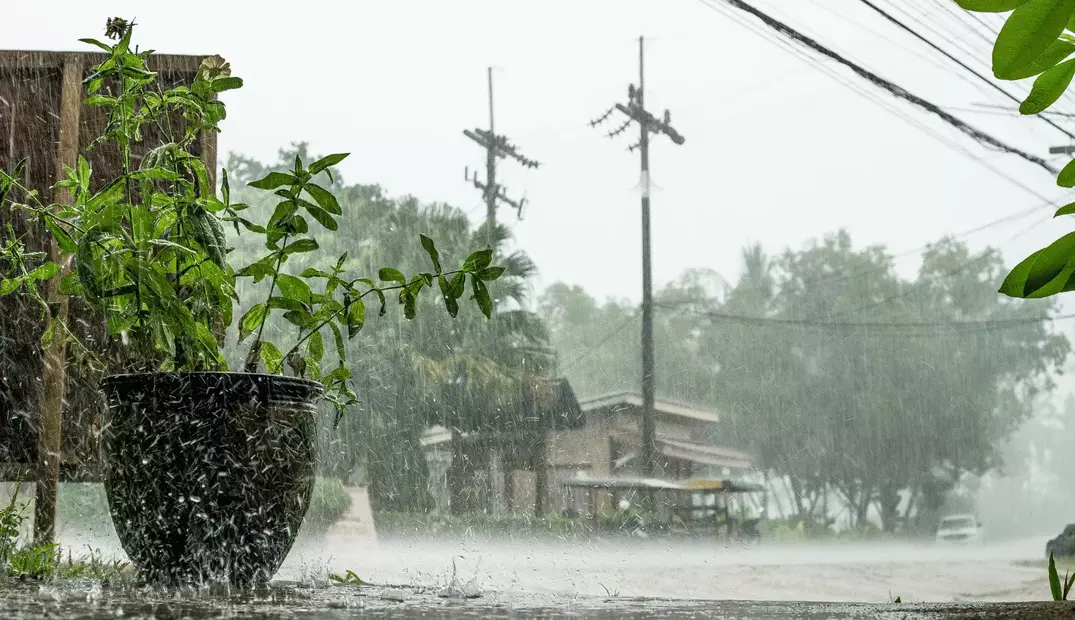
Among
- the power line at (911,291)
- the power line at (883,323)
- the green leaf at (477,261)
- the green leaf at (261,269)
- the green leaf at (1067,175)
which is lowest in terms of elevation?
the green leaf at (1067,175)

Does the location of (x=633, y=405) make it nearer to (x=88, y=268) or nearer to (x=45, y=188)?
(x=45, y=188)

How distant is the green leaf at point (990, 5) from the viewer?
216mm

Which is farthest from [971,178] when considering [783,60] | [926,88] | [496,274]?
[496,274]

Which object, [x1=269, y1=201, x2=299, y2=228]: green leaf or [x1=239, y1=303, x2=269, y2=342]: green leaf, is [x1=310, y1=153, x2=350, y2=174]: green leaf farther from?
[x1=239, y1=303, x2=269, y2=342]: green leaf

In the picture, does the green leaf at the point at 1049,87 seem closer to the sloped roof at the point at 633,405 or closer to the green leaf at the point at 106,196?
the green leaf at the point at 106,196

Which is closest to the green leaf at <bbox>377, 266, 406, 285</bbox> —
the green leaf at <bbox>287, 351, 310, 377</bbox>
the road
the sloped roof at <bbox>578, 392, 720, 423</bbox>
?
the green leaf at <bbox>287, 351, 310, 377</bbox>

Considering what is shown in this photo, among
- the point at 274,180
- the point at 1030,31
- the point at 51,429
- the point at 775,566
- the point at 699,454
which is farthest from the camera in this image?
the point at 699,454

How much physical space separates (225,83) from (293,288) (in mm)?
310

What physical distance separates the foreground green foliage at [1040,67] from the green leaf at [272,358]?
101cm

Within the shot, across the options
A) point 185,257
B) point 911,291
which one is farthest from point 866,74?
point 911,291

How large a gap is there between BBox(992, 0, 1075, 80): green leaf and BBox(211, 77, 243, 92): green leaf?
1.07m

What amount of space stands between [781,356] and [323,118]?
9.11 meters

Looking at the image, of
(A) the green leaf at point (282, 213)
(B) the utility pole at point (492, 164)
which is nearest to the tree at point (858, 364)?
(B) the utility pole at point (492, 164)

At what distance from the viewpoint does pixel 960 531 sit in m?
16.4
